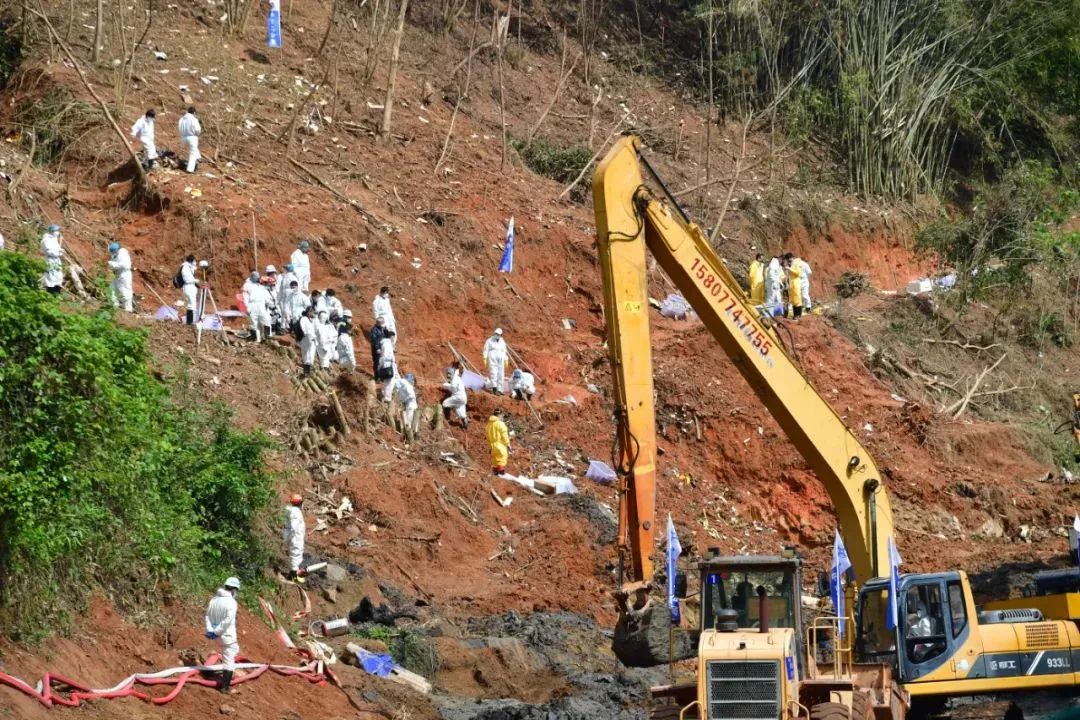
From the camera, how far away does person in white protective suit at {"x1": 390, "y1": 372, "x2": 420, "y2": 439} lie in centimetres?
2784

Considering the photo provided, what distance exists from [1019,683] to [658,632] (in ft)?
15.9

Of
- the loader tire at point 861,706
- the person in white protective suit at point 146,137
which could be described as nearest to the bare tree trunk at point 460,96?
the person in white protective suit at point 146,137

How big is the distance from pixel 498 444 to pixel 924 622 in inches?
466

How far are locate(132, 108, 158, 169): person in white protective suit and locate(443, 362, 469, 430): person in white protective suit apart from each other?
26.5ft

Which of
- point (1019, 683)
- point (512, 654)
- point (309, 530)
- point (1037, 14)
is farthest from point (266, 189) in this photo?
point (1037, 14)

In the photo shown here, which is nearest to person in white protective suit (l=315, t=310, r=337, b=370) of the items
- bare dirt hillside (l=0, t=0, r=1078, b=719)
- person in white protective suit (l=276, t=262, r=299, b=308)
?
bare dirt hillside (l=0, t=0, r=1078, b=719)

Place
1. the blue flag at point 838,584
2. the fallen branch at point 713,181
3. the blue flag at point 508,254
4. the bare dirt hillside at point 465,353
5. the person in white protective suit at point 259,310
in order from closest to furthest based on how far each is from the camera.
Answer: the blue flag at point 838,584, the bare dirt hillside at point 465,353, the person in white protective suit at point 259,310, the blue flag at point 508,254, the fallen branch at point 713,181

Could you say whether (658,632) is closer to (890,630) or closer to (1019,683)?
(890,630)

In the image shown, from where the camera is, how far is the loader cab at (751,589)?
1490 centimetres

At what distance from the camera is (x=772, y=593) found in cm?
1502

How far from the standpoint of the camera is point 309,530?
23641mm

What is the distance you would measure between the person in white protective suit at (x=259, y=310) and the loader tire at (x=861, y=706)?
1559cm

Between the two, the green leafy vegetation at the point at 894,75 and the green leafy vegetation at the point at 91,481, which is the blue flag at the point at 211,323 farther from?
the green leafy vegetation at the point at 894,75

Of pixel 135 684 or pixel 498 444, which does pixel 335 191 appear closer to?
pixel 498 444
